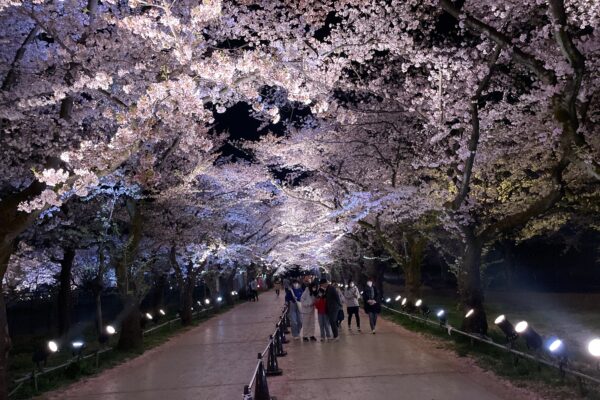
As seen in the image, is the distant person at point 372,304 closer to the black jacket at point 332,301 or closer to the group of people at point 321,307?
the group of people at point 321,307

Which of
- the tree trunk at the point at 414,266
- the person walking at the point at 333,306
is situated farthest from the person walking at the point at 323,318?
the tree trunk at the point at 414,266

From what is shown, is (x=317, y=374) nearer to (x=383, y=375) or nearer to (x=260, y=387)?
(x=383, y=375)

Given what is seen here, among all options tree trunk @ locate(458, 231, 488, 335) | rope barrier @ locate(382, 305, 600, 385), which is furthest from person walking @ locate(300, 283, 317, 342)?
tree trunk @ locate(458, 231, 488, 335)

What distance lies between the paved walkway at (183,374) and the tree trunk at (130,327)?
74cm

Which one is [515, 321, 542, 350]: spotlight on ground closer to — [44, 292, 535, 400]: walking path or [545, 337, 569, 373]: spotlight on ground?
[545, 337, 569, 373]: spotlight on ground

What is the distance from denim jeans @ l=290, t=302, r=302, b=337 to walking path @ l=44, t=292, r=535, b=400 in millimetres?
1095

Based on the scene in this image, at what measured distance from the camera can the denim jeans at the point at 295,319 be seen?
1598 centimetres

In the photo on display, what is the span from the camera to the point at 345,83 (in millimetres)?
14719

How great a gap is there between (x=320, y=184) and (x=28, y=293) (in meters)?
16.5

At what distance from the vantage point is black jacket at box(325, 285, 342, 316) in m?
15.3

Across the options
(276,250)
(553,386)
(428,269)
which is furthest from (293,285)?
(428,269)

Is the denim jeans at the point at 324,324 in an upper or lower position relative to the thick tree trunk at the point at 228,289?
lower

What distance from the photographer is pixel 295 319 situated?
15984 mm

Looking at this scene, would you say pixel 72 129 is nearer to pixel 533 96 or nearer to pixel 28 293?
pixel 533 96
